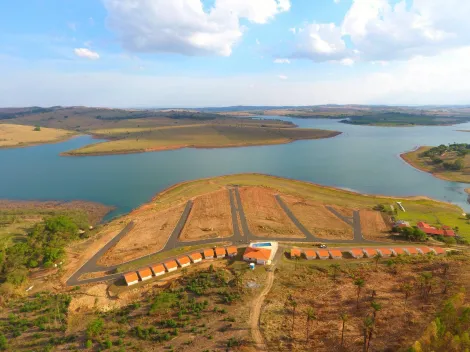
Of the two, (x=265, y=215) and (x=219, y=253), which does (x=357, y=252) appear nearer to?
(x=265, y=215)

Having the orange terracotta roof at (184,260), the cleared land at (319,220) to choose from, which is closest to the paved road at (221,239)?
the cleared land at (319,220)

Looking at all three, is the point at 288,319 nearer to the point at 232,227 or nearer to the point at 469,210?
the point at 232,227

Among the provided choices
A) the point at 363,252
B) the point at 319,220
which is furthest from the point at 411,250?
the point at 319,220

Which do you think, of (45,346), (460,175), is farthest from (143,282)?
(460,175)

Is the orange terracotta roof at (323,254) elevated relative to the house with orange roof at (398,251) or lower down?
elevated

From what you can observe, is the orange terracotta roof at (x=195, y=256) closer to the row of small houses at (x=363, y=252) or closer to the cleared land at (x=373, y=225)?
the row of small houses at (x=363, y=252)

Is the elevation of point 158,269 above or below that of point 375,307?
below
